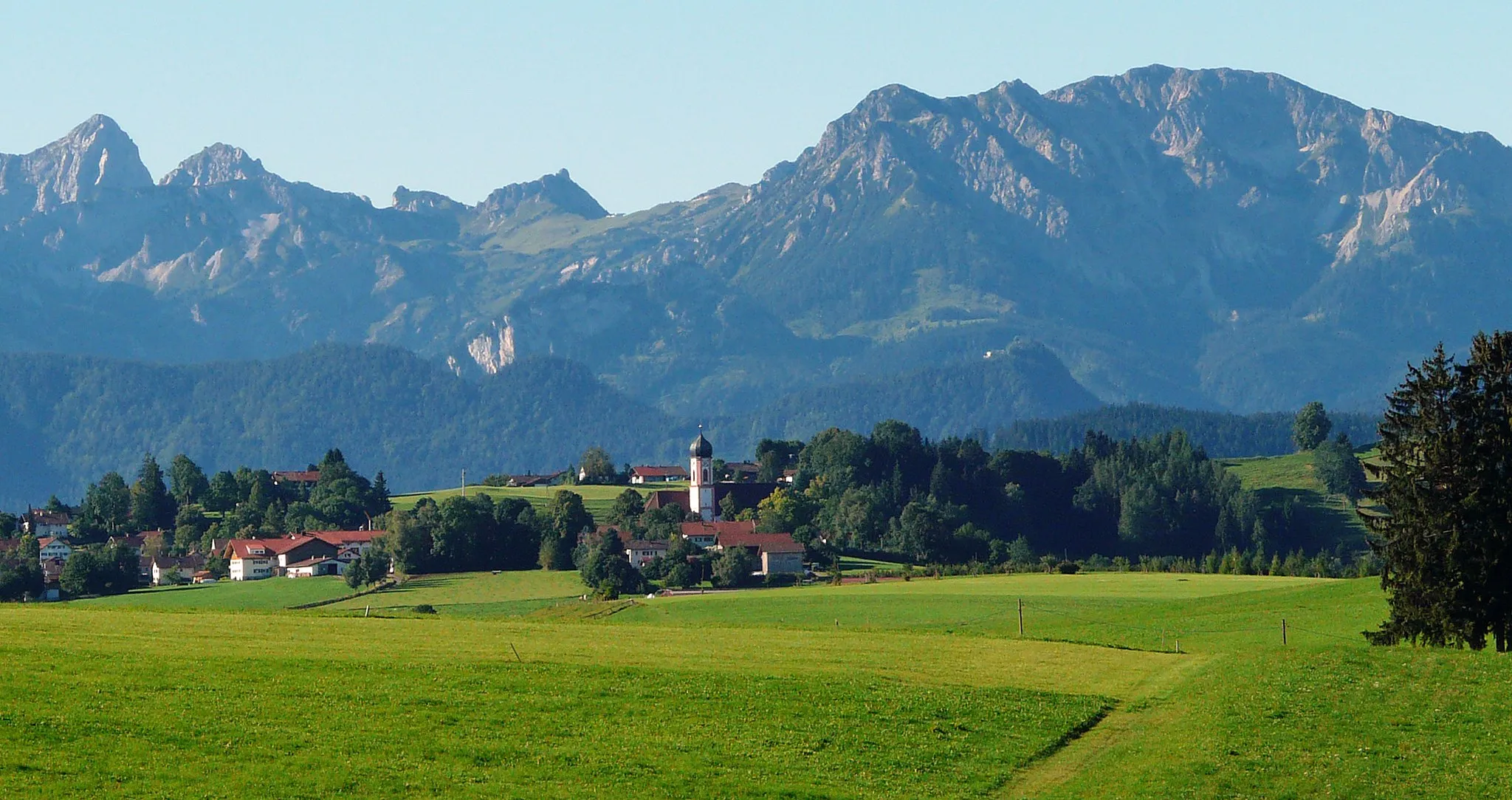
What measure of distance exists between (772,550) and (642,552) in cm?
1164

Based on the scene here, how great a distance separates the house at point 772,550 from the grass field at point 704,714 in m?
104

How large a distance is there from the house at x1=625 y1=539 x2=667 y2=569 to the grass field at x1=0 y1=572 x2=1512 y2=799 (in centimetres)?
10596

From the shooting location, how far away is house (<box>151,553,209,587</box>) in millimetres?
187750

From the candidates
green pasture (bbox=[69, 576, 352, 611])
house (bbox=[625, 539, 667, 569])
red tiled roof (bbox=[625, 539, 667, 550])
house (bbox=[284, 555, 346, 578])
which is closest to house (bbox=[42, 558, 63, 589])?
green pasture (bbox=[69, 576, 352, 611])

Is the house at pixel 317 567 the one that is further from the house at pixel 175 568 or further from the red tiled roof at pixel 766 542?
the red tiled roof at pixel 766 542

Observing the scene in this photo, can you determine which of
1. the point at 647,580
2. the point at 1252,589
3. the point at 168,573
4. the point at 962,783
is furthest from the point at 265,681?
the point at 168,573

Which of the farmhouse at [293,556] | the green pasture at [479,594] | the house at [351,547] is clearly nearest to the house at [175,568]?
the farmhouse at [293,556]

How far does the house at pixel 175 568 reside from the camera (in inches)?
7392

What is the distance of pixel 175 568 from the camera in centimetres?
19150

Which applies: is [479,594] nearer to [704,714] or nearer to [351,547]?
[351,547]

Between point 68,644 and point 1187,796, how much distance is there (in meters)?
31.1

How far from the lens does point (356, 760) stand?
42781 millimetres

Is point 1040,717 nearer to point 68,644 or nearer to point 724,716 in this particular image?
point 724,716

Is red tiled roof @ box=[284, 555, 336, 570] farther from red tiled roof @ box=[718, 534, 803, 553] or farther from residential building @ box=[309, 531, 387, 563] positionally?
red tiled roof @ box=[718, 534, 803, 553]
